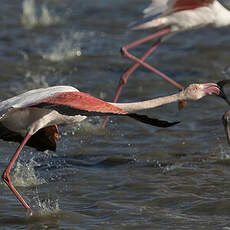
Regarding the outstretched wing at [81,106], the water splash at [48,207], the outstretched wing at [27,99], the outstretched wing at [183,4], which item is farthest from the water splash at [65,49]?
the outstretched wing at [81,106]

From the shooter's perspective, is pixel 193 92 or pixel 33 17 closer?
pixel 193 92

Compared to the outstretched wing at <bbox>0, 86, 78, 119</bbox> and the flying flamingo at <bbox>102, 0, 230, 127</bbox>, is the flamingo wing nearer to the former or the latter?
the flying flamingo at <bbox>102, 0, 230, 127</bbox>

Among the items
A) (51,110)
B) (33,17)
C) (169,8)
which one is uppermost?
(169,8)

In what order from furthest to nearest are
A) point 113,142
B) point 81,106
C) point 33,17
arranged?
point 33,17, point 113,142, point 81,106

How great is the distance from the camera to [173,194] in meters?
6.52

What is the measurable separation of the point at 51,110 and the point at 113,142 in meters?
2.28

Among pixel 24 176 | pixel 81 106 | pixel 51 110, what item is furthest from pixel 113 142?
pixel 81 106

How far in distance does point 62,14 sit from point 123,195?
8521mm

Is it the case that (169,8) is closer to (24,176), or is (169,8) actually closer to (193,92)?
(24,176)

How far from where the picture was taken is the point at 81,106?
5.43m

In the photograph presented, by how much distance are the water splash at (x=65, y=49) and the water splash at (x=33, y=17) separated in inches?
37.8

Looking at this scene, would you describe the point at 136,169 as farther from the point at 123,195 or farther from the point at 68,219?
the point at 68,219

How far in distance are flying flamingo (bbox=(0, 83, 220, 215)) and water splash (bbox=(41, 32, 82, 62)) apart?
527 centimetres

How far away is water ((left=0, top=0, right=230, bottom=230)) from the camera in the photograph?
6.11 metres
